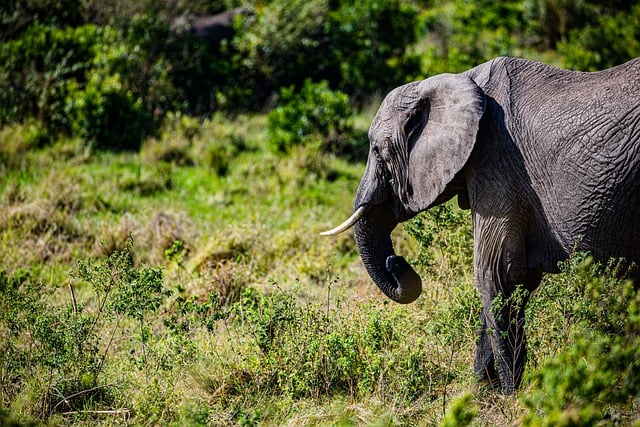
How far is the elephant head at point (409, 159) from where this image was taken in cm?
445

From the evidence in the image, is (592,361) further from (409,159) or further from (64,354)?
(64,354)

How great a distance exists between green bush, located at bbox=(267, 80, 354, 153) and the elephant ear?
549cm

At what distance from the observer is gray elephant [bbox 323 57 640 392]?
4.04 meters

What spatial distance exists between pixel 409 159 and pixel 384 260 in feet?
2.57

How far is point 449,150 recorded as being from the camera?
448 cm

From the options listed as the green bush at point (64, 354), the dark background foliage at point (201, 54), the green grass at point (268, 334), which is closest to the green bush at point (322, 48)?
the dark background foliage at point (201, 54)

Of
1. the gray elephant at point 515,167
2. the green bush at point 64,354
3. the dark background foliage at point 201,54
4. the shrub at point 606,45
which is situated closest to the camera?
the gray elephant at point 515,167

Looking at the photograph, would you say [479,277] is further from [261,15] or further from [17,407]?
[261,15]

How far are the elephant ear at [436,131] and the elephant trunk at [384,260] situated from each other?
0.34m

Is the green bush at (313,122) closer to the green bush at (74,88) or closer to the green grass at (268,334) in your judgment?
the green bush at (74,88)

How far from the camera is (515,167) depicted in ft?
14.3

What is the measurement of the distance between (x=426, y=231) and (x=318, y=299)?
1.16 meters

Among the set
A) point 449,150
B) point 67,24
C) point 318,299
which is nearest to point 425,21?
point 67,24

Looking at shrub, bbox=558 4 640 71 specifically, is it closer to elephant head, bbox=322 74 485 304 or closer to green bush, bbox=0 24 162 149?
green bush, bbox=0 24 162 149
